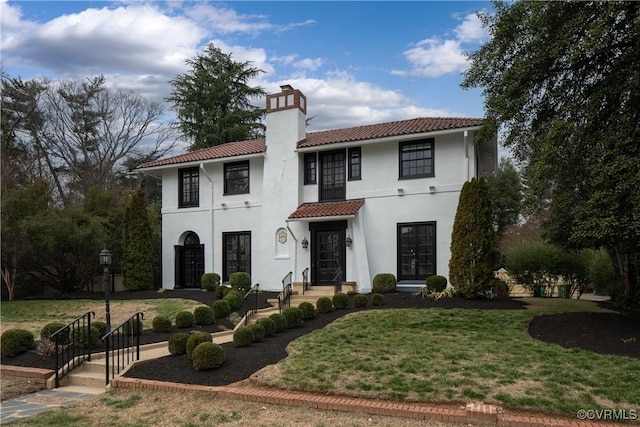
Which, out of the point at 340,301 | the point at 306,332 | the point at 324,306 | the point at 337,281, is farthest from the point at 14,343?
the point at 337,281

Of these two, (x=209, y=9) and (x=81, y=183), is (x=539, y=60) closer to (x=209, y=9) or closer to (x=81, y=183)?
(x=209, y=9)

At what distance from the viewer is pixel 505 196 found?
95.8ft

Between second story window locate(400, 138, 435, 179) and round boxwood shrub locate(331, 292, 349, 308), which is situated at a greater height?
second story window locate(400, 138, 435, 179)

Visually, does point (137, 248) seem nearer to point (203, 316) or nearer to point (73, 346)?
point (203, 316)

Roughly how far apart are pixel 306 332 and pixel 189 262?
456 inches

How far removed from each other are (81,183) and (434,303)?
29680 mm

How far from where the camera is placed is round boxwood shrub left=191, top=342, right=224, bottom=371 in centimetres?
776

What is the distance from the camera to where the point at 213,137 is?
110 ft

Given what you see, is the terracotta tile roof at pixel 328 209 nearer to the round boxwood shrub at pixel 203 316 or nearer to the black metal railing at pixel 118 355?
the round boxwood shrub at pixel 203 316

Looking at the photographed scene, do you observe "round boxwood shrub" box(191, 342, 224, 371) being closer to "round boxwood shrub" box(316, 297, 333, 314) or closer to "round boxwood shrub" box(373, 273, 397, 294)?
"round boxwood shrub" box(316, 297, 333, 314)

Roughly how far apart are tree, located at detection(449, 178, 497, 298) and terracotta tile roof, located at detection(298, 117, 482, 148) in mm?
2580

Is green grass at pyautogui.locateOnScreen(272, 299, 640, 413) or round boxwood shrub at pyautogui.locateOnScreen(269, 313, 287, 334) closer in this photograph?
green grass at pyautogui.locateOnScreen(272, 299, 640, 413)

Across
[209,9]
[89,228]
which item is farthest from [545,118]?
[89,228]

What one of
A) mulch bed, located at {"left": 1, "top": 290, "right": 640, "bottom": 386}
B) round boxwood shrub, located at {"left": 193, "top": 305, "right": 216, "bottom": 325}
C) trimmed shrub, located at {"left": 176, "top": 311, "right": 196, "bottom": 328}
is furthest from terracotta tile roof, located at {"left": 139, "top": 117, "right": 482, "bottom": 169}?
trimmed shrub, located at {"left": 176, "top": 311, "right": 196, "bottom": 328}
